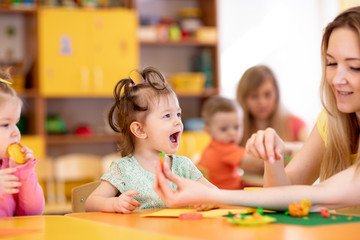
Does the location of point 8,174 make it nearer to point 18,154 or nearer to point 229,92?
point 18,154

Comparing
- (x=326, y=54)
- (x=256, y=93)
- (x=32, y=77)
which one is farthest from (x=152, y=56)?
(x=326, y=54)

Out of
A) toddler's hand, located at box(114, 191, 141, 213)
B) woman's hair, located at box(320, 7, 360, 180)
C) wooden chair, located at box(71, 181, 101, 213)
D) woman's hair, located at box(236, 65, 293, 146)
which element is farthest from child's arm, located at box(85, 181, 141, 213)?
woman's hair, located at box(236, 65, 293, 146)

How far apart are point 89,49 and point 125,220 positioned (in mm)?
4360

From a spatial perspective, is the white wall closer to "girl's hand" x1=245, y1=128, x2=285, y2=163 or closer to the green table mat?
"girl's hand" x1=245, y1=128, x2=285, y2=163

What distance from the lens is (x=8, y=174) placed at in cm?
166

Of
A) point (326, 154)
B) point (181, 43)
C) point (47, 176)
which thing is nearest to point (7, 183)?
point (326, 154)

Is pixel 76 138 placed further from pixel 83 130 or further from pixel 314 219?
pixel 314 219

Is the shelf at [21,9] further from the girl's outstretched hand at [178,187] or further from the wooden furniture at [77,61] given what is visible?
the girl's outstretched hand at [178,187]

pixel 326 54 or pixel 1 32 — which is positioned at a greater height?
pixel 1 32

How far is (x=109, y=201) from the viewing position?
5.50 ft

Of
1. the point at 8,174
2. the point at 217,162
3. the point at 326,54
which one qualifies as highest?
the point at 326,54

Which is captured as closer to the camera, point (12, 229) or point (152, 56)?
point (12, 229)

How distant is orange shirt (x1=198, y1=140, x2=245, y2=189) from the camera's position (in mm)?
3279

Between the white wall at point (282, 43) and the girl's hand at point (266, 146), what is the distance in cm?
484
